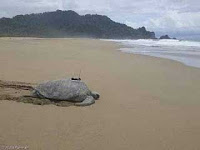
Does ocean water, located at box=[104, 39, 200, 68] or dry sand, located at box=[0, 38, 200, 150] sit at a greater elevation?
dry sand, located at box=[0, 38, 200, 150]

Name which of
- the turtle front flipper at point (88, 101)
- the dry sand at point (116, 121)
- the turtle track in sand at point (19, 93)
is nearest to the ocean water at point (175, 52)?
the dry sand at point (116, 121)

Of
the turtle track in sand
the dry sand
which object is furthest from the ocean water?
the turtle track in sand

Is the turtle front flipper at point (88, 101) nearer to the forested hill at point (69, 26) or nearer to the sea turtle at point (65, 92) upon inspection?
the sea turtle at point (65, 92)

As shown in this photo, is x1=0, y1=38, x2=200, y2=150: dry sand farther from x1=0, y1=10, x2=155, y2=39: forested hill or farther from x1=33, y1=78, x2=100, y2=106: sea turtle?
x1=0, y1=10, x2=155, y2=39: forested hill

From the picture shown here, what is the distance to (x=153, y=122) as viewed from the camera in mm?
5223

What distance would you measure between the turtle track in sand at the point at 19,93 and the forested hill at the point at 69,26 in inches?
2884

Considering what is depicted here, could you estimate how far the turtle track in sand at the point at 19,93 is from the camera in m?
6.29

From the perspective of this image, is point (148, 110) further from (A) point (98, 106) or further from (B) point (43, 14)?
(B) point (43, 14)

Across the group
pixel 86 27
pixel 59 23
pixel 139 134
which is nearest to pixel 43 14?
pixel 59 23

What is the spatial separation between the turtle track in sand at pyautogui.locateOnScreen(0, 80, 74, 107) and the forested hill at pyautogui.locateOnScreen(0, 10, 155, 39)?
73259mm

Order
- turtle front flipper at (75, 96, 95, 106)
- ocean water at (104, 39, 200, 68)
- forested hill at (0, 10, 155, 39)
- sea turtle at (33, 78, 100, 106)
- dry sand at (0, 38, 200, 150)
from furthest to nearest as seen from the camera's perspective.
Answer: forested hill at (0, 10, 155, 39) → ocean water at (104, 39, 200, 68) → sea turtle at (33, 78, 100, 106) → turtle front flipper at (75, 96, 95, 106) → dry sand at (0, 38, 200, 150)

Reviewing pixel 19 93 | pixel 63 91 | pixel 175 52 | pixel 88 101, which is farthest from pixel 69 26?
pixel 88 101

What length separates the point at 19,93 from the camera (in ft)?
23.1

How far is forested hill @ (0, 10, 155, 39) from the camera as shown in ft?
279
